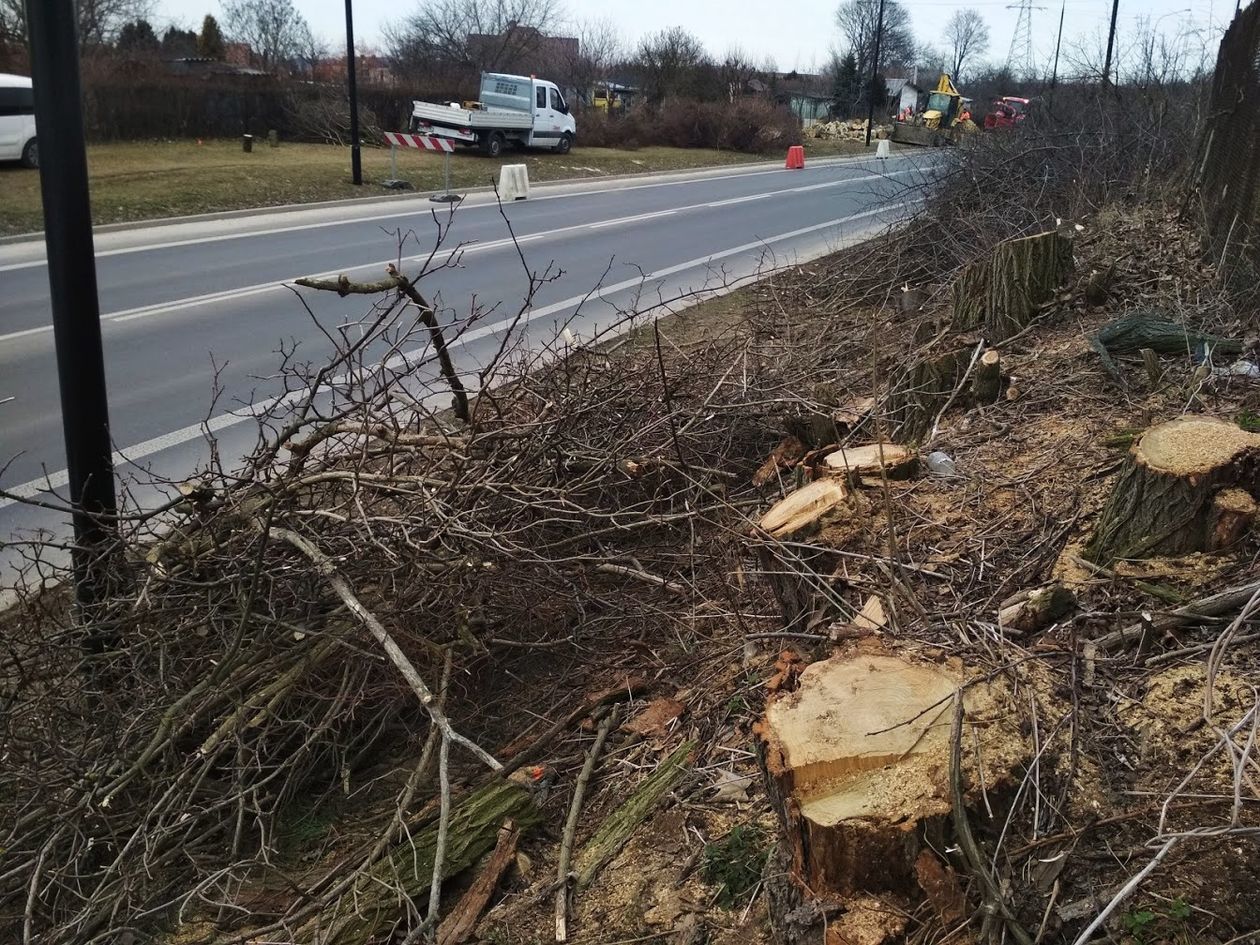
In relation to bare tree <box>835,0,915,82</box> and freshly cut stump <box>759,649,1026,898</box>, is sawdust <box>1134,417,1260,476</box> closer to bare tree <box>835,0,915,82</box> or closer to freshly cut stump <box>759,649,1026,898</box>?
freshly cut stump <box>759,649,1026,898</box>

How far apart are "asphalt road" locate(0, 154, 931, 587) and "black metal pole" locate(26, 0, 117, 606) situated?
7.7 inches

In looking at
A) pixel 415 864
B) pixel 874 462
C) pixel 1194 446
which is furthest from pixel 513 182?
pixel 415 864

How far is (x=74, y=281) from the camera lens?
11.7 feet

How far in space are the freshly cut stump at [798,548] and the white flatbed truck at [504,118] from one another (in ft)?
90.0

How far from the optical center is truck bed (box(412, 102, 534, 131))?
29312 millimetres

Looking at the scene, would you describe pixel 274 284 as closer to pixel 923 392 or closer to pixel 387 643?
pixel 923 392

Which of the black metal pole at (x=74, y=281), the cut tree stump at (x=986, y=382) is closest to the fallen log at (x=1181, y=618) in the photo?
the cut tree stump at (x=986, y=382)

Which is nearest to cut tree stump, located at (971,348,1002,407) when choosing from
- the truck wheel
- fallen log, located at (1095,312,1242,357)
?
fallen log, located at (1095,312,1242,357)

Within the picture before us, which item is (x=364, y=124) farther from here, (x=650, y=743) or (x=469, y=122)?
(x=650, y=743)

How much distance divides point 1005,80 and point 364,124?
20.4 m

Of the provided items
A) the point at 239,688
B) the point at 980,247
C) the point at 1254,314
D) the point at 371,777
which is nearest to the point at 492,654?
the point at 371,777

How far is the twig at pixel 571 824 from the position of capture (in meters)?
2.92

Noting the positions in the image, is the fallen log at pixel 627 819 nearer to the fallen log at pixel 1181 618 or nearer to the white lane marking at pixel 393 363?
the fallen log at pixel 1181 618

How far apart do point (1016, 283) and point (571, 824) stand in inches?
191
